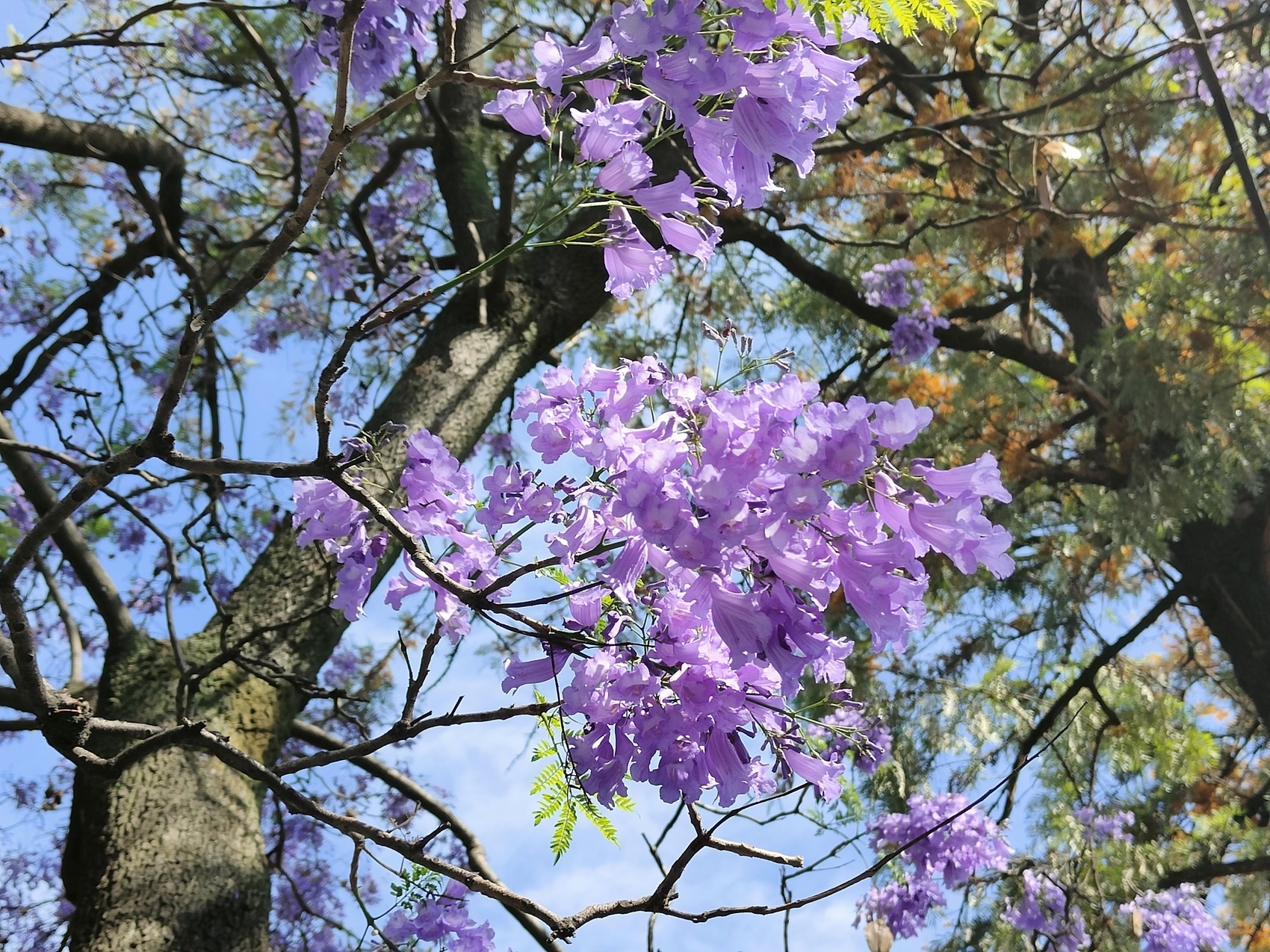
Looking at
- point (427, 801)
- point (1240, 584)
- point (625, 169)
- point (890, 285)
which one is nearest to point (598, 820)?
point (625, 169)

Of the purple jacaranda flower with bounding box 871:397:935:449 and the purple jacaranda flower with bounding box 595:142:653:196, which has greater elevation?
the purple jacaranda flower with bounding box 595:142:653:196

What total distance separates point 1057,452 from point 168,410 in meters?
4.02

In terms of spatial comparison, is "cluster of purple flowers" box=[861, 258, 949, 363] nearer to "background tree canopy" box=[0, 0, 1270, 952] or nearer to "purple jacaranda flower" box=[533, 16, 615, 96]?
"background tree canopy" box=[0, 0, 1270, 952]

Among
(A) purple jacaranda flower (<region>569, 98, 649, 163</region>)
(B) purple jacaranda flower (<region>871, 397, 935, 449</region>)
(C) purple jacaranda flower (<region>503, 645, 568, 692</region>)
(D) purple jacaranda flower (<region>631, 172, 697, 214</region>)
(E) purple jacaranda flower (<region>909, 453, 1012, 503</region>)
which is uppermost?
(A) purple jacaranda flower (<region>569, 98, 649, 163</region>)

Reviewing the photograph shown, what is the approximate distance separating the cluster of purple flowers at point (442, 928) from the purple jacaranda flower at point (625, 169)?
1213 mm

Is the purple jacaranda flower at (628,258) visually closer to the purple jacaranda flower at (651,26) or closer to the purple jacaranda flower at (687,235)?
the purple jacaranda flower at (687,235)

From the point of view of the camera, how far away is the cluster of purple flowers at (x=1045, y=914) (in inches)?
120

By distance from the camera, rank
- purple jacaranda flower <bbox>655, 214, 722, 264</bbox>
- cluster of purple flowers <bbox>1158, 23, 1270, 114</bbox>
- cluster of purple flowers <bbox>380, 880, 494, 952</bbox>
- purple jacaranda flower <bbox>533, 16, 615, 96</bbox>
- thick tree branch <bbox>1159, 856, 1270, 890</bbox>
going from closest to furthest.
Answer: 1. purple jacaranda flower <bbox>533, 16, 615, 96</bbox>
2. purple jacaranda flower <bbox>655, 214, 722, 264</bbox>
3. cluster of purple flowers <bbox>380, 880, 494, 952</bbox>
4. thick tree branch <bbox>1159, 856, 1270, 890</bbox>
5. cluster of purple flowers <bbox>1158, 23, 1270, 114</bbox>

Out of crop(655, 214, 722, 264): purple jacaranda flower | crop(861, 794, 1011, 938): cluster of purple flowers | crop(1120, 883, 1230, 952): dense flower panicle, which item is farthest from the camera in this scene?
crop(1120, 883, 1230, 952): dense flower panicle

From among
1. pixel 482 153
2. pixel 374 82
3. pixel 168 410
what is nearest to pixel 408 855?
pixel 168 410

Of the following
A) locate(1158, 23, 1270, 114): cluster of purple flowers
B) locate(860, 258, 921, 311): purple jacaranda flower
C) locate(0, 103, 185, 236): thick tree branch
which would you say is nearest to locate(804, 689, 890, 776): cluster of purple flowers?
locate(860, 258, 921, 311): purple jacaranda flower

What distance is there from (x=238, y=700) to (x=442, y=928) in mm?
803

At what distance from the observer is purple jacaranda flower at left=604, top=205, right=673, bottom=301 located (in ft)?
3.43

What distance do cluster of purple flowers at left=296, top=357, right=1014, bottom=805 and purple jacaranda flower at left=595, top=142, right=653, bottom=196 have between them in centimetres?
18
